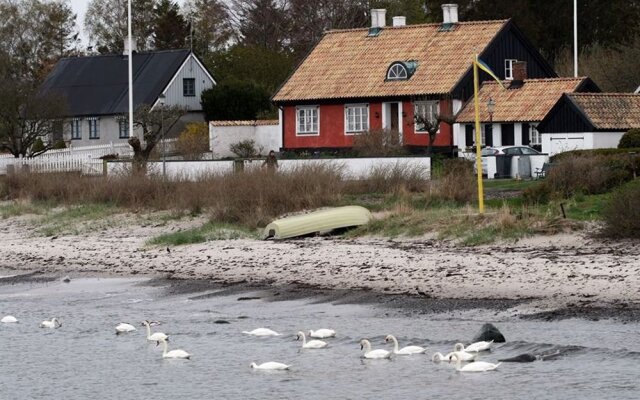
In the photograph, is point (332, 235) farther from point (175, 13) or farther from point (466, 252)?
point (175, 13)

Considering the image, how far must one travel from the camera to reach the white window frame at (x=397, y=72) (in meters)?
54.6

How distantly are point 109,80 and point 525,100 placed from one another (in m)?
27.1

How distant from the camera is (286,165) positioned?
3659 cm

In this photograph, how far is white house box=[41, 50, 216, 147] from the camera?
222 feet

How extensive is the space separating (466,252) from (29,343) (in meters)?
8.20

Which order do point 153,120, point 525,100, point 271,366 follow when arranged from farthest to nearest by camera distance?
point 153,120, point 525,100, point 271,366

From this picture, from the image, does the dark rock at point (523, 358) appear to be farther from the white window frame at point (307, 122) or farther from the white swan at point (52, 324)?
the white window frame at point (307, 122)

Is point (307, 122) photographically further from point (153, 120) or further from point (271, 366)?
point (271, 366)

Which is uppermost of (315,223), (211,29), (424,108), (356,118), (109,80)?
(211,29)

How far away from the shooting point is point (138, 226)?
34.0m

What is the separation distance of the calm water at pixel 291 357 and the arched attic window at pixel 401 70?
106 feet

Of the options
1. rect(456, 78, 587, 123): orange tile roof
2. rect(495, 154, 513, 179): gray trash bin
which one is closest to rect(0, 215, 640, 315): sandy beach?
rect(495, 154, 513, 179): gray trash bin

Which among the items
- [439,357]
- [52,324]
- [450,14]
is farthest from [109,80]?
[439,357]

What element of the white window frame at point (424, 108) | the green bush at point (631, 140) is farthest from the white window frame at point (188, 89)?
the green bush at point (631, 140)
